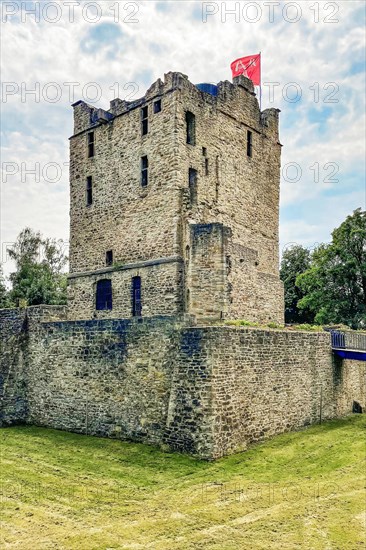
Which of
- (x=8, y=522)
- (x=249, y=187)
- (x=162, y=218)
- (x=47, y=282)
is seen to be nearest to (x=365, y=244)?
(x=249, y=187)

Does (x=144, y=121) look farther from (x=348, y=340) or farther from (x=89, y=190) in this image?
(x=348, y=340)

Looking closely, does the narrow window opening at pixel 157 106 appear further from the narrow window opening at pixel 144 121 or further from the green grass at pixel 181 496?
the green grass at pixel 181 496

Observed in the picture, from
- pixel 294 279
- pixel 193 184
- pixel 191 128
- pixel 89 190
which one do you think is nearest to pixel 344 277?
pixel 294 279

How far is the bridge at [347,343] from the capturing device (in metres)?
22.1

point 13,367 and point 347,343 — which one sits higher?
point 347,343

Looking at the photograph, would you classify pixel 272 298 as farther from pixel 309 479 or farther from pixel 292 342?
pixel 309 479

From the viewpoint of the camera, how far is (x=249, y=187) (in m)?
27.0

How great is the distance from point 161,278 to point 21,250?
2762 cm

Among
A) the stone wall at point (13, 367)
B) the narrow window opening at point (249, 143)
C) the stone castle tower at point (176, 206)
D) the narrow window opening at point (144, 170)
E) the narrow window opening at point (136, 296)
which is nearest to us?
the stone wall at point (13, 367)

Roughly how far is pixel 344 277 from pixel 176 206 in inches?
779

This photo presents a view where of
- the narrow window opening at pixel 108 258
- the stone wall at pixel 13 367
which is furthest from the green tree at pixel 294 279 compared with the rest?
the stone wall at pixel 13 367

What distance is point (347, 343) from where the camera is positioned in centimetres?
2258

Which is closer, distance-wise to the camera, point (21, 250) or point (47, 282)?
point (47, 282)

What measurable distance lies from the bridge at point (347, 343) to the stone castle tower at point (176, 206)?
12.2ft
